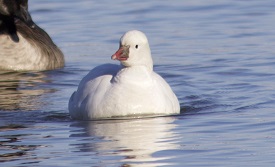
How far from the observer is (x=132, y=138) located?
33.2 ft

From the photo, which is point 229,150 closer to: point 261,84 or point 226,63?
point 261,84

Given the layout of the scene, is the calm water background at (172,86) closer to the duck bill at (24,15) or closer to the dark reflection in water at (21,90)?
the dark reflection in water at (21,90)

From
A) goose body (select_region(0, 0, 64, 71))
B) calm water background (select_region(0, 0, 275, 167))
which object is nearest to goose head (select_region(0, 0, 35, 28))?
goose body (select_region(0, 0, 64, 71))

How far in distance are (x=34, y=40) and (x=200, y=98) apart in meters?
4.26

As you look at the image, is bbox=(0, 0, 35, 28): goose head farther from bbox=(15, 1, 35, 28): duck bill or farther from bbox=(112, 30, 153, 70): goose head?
bbox=(112, 30, 153, 70): goose head

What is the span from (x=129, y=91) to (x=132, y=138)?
1.00 meters

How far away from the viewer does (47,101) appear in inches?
502

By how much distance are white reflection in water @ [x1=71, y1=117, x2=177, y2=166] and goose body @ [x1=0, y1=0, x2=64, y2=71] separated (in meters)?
4.87

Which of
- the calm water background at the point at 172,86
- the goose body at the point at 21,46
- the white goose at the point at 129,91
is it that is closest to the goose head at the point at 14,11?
the goose body at the point at 21,46

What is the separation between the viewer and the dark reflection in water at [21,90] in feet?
41.3

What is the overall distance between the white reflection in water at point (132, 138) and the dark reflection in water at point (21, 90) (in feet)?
5.41

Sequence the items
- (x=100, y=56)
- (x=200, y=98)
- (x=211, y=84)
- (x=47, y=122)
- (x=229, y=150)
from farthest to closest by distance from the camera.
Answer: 1. (x=100, y=56)
2. (x=211, y=84)
3. (x=200, y=98)
4. (x=47, y=122)
5. (x=229, y=150)

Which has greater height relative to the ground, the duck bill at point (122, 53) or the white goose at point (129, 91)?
the duck bill at point (122, 53)

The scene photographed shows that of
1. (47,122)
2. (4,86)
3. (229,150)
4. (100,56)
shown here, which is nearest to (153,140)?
(229,150)
